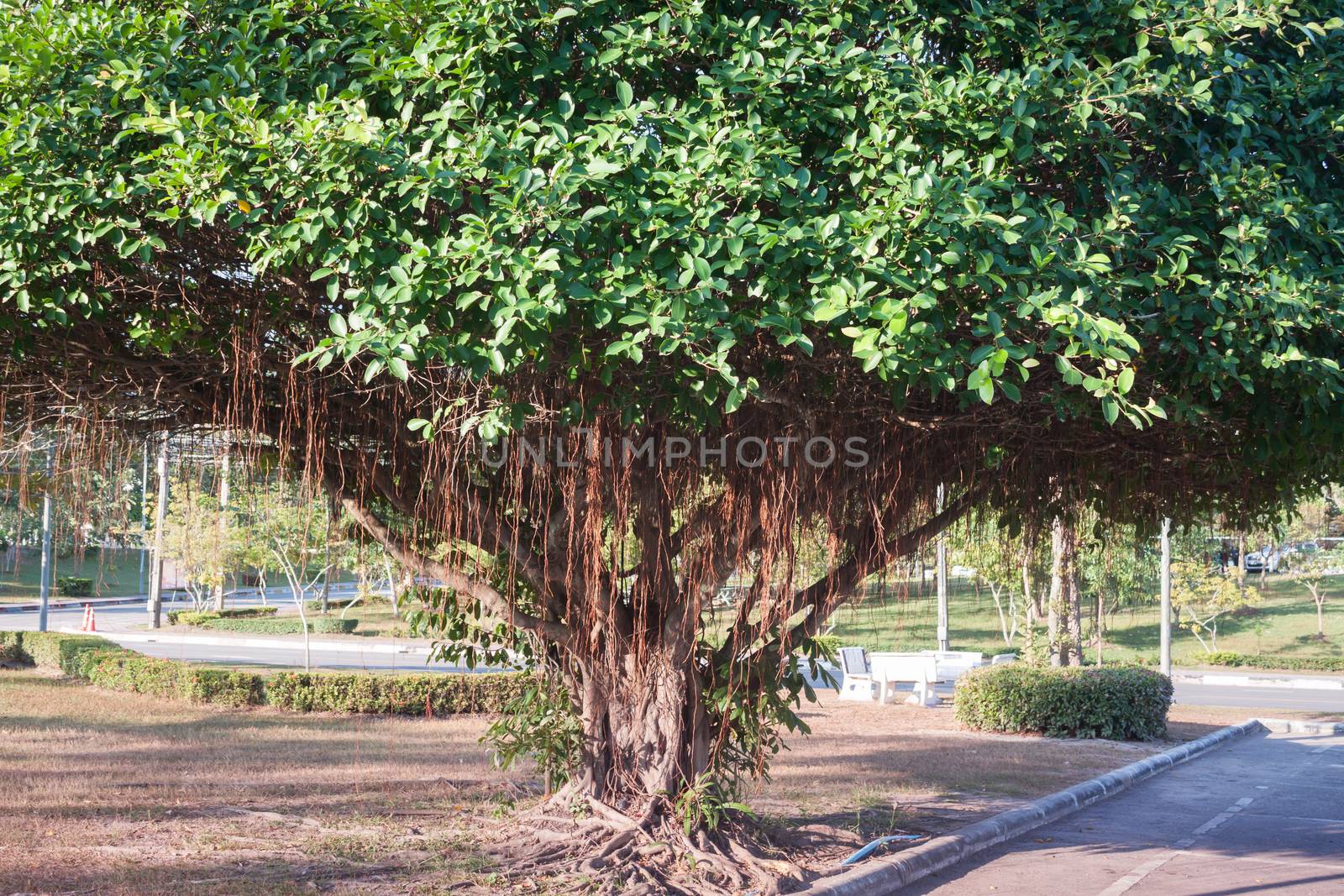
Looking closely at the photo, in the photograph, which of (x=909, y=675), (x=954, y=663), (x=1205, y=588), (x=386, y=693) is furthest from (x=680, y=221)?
(x=1205, y=588)

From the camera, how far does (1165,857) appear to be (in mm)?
8555

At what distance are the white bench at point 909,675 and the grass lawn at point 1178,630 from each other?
9855 millimetres

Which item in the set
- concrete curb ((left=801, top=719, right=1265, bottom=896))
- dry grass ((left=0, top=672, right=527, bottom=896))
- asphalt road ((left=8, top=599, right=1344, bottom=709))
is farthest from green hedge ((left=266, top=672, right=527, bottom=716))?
concrete curb ((left=801, top=719, right=1265, bottom=896))

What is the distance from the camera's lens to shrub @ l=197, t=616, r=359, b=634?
38.2m

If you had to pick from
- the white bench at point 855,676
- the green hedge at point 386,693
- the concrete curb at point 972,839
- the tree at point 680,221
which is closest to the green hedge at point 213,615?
the green hedge at point 386,693

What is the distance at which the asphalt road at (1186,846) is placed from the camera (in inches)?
296

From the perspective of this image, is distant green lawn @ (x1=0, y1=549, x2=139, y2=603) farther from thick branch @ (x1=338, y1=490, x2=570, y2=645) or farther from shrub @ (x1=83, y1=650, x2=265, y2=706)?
thick branch @ (x1=338, y1=490, x2=570, y2=645)

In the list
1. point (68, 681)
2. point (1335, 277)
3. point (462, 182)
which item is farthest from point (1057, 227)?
point (68, 681)

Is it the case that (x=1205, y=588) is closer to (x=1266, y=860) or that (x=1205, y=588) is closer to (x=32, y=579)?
(x=1266, y=860)

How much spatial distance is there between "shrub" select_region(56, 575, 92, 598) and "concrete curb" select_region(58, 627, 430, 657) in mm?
20153

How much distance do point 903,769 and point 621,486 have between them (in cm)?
727

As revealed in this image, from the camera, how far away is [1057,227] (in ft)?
15.0

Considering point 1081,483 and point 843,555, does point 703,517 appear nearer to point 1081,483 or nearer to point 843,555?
point 843,555

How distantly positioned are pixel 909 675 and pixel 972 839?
1264cm
